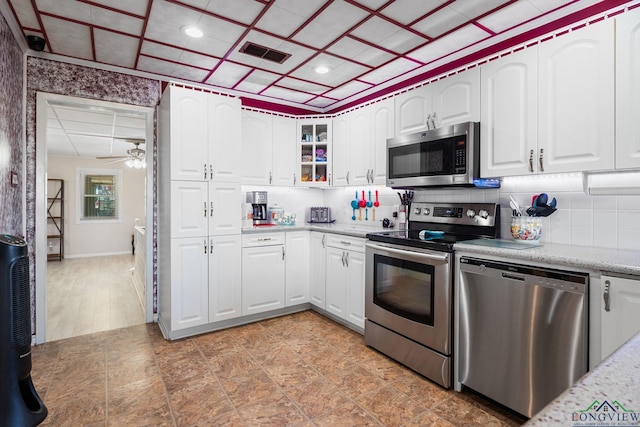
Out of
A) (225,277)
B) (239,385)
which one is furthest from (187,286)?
(239,385)

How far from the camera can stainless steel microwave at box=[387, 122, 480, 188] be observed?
2.47 m

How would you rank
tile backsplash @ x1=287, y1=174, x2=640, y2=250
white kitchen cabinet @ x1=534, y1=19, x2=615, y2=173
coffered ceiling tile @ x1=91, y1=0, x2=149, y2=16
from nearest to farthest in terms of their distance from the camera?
white kitchen cabinet @ x1=534, y1=19, x2=615, y2=173 < tile backsplash @ x1=287, y1=174, x2=640, y2=250 < coffered ceiling tile @ x1=91, y1=0, x2=149, y2=16

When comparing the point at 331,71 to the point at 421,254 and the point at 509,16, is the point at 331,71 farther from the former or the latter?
the point at 421,254

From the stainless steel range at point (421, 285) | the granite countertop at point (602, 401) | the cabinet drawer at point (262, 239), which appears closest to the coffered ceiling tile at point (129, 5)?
the cabinet drawer at point (262, 239)

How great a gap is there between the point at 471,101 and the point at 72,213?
8.49 m

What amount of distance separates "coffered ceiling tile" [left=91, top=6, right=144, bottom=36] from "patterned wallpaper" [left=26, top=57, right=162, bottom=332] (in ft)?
2.81

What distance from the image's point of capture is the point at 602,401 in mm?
437

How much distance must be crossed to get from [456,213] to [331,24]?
5.73 feet

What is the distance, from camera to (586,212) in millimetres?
2203

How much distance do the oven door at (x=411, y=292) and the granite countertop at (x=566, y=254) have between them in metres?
0.24

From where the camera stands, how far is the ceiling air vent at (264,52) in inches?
111

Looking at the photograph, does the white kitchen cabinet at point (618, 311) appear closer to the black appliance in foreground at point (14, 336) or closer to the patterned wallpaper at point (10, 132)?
the black appliance in foreground at point (14, 336)

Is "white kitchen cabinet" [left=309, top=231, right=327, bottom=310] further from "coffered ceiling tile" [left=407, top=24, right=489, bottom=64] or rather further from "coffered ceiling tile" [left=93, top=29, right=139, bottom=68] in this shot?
"coffered ceiling tile" [left=93, top=29, right=139, bottom=68]

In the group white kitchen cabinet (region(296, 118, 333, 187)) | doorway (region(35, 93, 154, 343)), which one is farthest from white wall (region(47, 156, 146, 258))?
white kitchen cabinet (region(296, 118, 333, 187))
